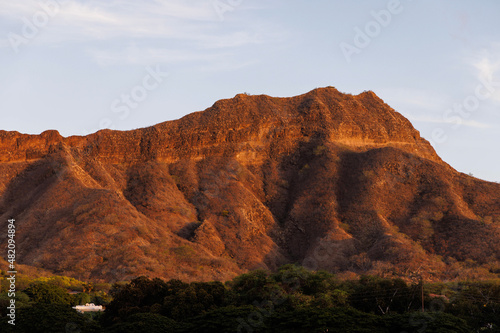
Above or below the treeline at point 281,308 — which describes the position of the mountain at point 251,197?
above

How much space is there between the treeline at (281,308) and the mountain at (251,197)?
49.9 feet

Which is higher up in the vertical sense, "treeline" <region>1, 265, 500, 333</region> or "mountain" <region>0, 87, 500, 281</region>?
"mountain" <region>0, 87, 500, 281</region>

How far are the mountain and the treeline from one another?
15.2 metres

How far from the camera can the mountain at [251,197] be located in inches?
2931

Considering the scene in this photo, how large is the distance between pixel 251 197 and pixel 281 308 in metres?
46.4

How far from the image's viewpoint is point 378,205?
89812mm

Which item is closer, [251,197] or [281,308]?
[281,308]

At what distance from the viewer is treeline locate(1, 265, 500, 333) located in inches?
1572

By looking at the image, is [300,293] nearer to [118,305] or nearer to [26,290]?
[118,305]

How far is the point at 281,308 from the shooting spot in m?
46.1

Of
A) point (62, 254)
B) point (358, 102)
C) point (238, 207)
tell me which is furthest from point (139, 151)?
point (358, 102)

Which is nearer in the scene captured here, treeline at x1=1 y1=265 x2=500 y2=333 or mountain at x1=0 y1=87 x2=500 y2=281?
treeline at x1=1 y1=265 x2=500 y2=333

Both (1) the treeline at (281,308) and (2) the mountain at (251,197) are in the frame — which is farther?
(2) the mountain at (251,197)

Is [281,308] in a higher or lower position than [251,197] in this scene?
lower
